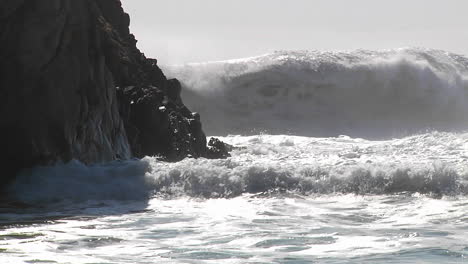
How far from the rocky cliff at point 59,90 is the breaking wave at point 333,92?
60.5 feet

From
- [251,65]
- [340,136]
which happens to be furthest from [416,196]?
[251,65]

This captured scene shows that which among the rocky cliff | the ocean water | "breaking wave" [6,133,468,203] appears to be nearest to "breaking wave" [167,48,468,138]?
the ocean water

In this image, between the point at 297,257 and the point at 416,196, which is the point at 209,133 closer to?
the point at 416,196

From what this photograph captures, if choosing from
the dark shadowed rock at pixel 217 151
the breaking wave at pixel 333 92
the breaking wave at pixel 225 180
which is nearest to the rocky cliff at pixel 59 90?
the breaking wave at pixel 225 180

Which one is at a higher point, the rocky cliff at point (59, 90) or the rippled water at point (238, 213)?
the rocky cliff at point (59, 90)

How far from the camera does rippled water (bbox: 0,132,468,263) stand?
973cm

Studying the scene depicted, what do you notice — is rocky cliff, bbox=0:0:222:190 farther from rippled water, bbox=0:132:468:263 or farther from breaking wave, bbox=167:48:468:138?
breaking wave, bbox=167:48:468:138

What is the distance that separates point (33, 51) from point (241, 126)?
2151 cm

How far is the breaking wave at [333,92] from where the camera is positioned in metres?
37.8

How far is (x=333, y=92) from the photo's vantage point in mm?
40219

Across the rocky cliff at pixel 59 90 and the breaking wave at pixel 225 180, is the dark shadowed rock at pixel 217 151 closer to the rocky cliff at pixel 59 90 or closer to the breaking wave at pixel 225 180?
the rocky cliff at pixel 59 90

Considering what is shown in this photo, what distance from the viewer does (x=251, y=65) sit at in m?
41.1

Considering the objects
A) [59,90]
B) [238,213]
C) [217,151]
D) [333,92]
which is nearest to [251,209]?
[238,213]

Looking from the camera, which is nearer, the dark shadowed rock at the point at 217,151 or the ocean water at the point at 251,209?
the ocean water at the point at 251,209
